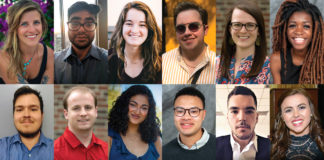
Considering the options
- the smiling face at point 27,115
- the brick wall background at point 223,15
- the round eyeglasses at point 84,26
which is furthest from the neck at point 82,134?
the brick wall background at point 223,15

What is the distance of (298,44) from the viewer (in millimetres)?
4910

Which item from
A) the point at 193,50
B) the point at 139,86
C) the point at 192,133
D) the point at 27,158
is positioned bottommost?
the point at 27,158

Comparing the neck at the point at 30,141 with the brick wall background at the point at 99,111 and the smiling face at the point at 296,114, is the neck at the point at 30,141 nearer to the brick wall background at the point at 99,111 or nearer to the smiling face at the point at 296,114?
the brick wall background at the point at 99,111

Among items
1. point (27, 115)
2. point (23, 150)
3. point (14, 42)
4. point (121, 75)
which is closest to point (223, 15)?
point (121, 75)

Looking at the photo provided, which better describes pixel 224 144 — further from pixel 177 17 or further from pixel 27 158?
pixel 27 158

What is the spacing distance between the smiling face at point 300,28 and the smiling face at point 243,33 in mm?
425

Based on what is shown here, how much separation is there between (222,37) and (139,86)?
1176mm

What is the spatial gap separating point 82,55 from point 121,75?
54 centimetres

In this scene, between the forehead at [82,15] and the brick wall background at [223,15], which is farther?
the forehead at [82,15]

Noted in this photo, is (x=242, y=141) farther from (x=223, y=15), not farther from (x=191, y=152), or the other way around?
(x=223, y=15)

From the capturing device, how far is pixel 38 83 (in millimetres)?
Answer: 5094

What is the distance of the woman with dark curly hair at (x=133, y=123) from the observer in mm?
5062

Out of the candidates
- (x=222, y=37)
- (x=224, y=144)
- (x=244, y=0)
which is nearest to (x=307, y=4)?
(x=244, y=0)

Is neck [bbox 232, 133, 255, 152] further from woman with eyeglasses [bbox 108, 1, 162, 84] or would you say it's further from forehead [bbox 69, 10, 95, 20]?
forehead [bbox 69, 10, 95, 20]
